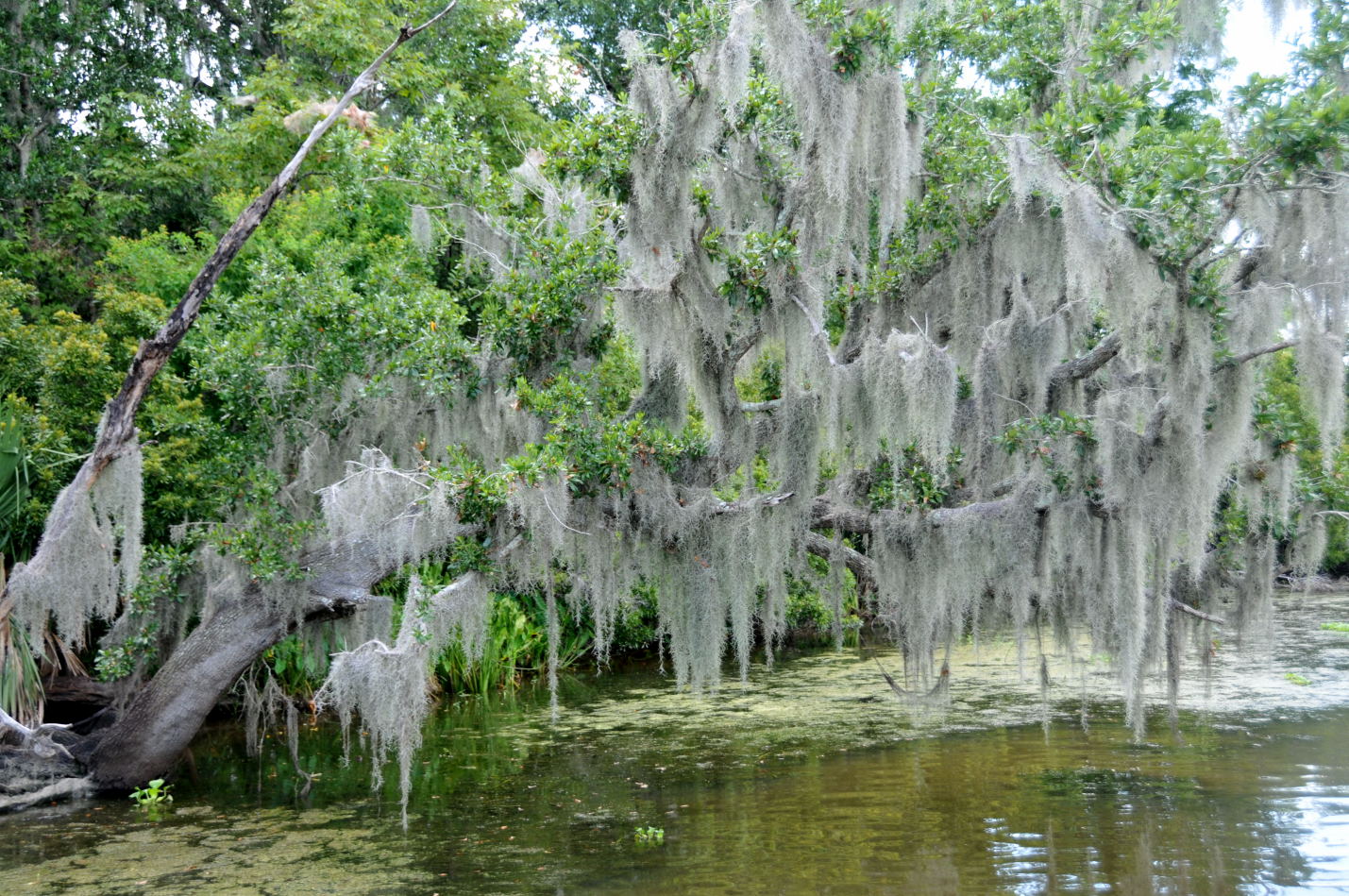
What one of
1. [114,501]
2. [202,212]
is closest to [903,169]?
[114,501]

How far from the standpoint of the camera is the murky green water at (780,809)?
6.46 m

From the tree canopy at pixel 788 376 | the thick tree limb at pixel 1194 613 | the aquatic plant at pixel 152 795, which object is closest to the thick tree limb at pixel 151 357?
the tree canopy at pixel 788 376

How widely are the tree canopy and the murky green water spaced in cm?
84

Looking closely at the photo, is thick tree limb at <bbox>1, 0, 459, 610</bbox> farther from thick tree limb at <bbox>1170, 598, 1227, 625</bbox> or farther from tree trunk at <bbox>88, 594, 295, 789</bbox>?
thick tree limb at <bbox>1170, 598, 1227, 625</bbox>

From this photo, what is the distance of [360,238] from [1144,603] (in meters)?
9.40

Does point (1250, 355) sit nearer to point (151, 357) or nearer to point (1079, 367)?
point (1079, 367)

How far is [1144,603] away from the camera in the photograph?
24.3ft

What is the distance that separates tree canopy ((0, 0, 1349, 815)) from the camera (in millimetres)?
6852

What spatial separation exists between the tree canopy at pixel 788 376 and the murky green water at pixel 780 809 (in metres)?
0.84

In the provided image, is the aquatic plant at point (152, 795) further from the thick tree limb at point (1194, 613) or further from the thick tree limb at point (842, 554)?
the thick tree limb at point (1194, 613)

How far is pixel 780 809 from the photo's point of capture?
7855 mm

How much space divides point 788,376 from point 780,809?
3025mm

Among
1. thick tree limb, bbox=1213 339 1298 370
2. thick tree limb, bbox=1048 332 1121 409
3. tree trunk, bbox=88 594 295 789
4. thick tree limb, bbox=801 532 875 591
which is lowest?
tree trunk, bbox=88 594 295 789

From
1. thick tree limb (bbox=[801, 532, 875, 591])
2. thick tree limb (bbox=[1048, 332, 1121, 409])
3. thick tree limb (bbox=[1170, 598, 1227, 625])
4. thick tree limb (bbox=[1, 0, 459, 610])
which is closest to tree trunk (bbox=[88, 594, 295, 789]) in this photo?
thick tree limb (bbox=[1, 0, 459, 610])
